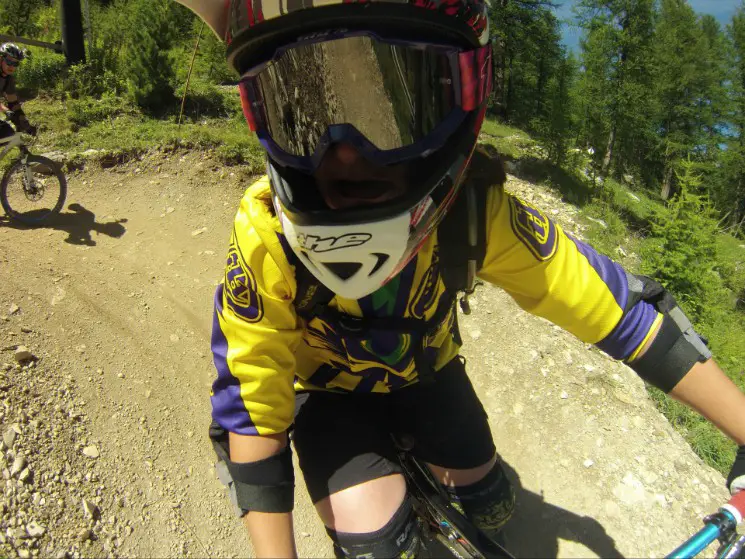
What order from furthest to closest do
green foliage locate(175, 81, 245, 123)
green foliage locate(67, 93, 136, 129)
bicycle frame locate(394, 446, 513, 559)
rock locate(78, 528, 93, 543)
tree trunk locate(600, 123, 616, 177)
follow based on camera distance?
tree trunk locate(600, 123, 616, 177) → green foliage locate(175, 81, 245, 123) → green foliage locate(67, 93, 136, 129) → rock locate(78, 528, 93, 543) → bicycle frame locate(394, 446, 513, 559)

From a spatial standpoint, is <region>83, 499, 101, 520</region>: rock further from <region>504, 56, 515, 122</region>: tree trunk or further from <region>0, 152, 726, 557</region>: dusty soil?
<region>504, 56, 515, 122</region>: tree trunk

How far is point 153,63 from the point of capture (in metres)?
8.02

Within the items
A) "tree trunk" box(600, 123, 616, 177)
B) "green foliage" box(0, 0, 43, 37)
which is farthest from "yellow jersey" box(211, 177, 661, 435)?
"green foliage" box(0, 0, 43, 37)

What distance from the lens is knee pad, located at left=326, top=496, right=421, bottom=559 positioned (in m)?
1.76

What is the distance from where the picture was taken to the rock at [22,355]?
300 centimetres

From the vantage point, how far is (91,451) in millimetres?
2711

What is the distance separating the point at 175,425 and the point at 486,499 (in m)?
2.04

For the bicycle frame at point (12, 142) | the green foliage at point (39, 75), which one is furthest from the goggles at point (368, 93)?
the green foliage at point (39, 75)

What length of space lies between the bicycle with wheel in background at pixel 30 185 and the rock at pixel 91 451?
3.70 m

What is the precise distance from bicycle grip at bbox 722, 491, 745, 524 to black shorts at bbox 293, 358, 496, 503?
100 centimetres

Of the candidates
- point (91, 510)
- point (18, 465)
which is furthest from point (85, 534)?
point (18, 465)

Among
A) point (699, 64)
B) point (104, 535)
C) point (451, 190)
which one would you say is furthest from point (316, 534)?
point (699, 64)

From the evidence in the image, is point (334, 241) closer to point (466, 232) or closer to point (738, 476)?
point (466, 232)

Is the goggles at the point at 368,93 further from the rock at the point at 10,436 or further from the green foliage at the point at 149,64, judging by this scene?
the green foliage at the point at 149,64
